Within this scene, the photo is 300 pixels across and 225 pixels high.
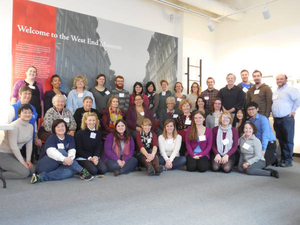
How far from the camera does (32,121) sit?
12.8 ft

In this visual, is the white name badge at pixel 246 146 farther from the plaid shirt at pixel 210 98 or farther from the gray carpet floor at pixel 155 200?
the plaid shirt at pixel 210 98

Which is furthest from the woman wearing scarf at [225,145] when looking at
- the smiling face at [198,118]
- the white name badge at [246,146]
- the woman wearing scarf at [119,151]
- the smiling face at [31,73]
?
the smiling face at [31,73]

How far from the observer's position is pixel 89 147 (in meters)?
3.79

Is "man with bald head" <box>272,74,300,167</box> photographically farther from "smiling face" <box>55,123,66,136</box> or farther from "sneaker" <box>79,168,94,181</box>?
"smiling face" <box>55,123,66,136</box>

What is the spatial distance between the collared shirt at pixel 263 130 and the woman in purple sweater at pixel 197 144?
0.81m

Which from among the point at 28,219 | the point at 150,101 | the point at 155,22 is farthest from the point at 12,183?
the point at 155,22

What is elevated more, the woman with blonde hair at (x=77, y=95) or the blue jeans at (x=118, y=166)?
the woman with blonde hair at (x=77, y=95)

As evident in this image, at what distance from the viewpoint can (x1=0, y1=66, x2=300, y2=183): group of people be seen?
3.48 m

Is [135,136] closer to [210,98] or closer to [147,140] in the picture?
[147,140]

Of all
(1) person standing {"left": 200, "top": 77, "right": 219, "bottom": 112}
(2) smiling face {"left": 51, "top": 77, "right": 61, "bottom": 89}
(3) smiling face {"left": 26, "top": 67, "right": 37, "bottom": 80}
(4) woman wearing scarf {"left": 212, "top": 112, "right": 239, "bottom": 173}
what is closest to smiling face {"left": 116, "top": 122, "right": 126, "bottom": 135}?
(4) woman wearing scarf {"left": 212, "top": 112, "right": 239, "bottom": 173}

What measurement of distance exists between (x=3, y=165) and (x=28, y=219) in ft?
5.42

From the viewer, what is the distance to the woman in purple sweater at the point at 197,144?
3.99m

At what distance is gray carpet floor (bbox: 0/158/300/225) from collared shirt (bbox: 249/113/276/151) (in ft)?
2.38

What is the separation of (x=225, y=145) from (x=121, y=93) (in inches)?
98.9
